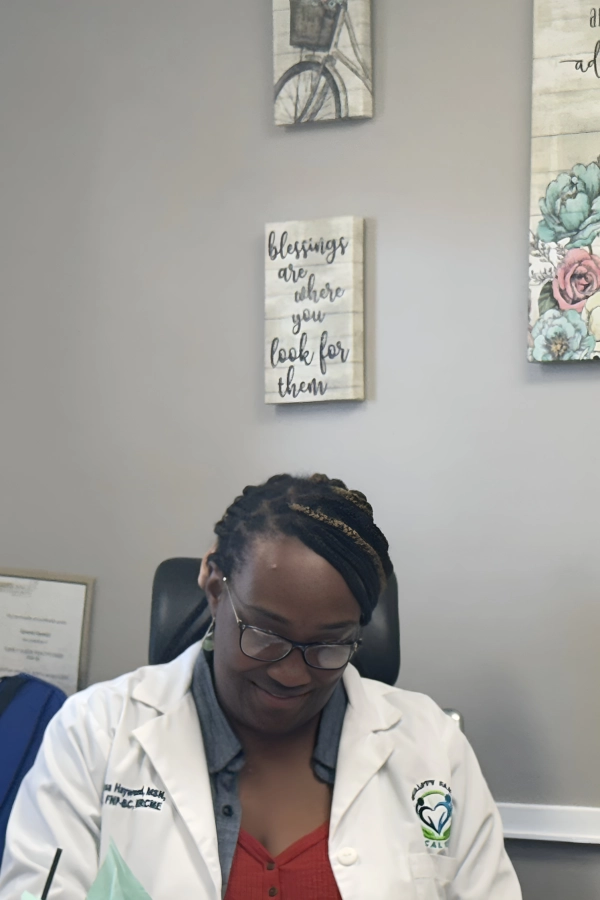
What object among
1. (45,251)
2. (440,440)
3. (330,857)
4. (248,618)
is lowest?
(330,857)

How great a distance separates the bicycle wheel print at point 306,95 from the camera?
1.94m

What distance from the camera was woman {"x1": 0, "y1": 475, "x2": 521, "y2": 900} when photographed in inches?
48.1

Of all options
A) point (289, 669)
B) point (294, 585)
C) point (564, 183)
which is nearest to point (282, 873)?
point (289, 669)

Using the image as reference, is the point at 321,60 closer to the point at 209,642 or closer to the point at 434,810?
the point at 209,642

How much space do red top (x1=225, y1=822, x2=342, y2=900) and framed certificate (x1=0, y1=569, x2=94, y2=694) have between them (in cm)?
85

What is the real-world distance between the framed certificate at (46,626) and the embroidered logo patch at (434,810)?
3.03ft

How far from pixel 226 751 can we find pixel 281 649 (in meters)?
0.20

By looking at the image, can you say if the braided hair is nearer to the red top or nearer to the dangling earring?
the dangling earring

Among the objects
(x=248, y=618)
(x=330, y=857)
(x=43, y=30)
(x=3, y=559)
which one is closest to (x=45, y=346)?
(x=3, y=559)

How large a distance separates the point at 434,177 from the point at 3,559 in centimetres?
118

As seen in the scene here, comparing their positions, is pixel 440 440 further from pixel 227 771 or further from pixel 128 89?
Answer: pixel 128 89

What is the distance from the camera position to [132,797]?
125 cm

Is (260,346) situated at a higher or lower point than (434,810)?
higher

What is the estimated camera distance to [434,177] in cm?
192
